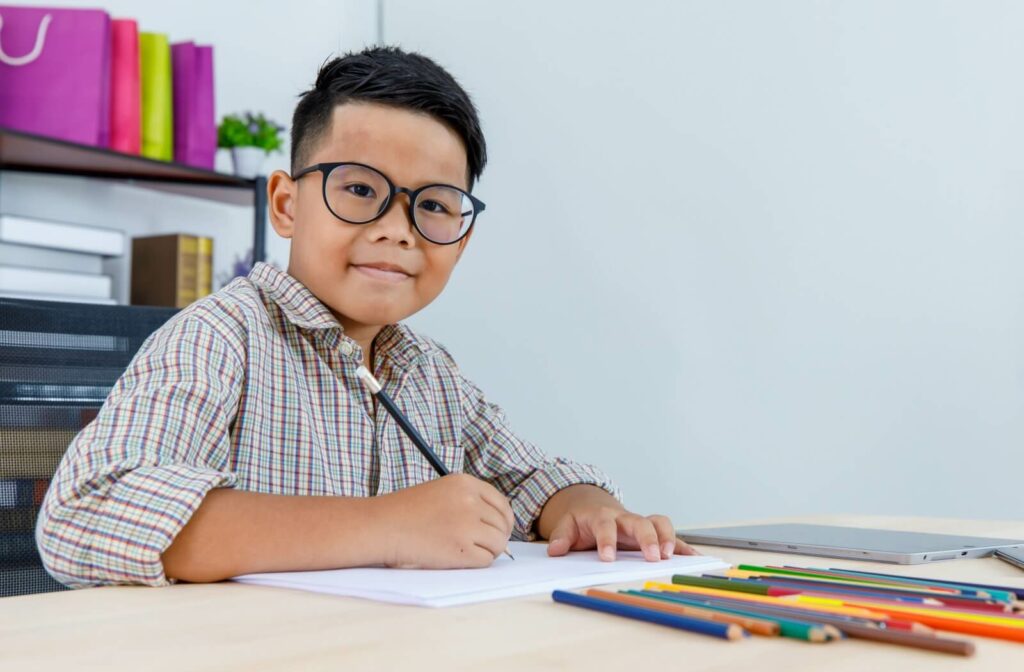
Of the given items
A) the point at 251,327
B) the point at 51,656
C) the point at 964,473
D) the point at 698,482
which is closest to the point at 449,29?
the point at 698,482

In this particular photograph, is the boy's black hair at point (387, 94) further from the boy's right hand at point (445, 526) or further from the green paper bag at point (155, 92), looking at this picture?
the green paper bag at point (155, 92)

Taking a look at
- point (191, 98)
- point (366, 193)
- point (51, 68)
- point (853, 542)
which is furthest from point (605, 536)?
point (191, 98)

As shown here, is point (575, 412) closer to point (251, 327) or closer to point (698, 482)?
point (698, 482)

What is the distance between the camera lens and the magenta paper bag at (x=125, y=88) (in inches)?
85.1

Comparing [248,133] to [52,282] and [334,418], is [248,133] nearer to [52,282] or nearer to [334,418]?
[52,282]

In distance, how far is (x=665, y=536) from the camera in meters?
0.89

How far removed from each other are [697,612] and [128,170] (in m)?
2.06

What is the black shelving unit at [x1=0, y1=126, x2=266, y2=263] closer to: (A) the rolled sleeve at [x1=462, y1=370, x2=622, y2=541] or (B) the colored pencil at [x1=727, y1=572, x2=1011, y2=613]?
(A) the rolled sleeve at [x1=462, y1=370, x2=622, y2=541]

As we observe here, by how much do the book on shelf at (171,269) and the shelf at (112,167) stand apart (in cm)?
14

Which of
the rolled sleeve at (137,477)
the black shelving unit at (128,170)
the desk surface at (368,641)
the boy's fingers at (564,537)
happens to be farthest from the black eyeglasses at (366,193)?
the black shelving unit at (128,170)

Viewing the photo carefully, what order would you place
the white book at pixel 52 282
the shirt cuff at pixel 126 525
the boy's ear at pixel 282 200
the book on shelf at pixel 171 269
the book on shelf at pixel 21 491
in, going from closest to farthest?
the shirt cuff at pixel 126 525 → the book on shelf at pixel 21 491 → the boy's ear at pixel 282 200 → the white book at pixel 52 282 → the book on shelf at pixel 171 269

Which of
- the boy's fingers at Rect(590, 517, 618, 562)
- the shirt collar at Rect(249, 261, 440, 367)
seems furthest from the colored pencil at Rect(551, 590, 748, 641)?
the shirt collar at Rect(249, 261, 440, 367)

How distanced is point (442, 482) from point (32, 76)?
1.66 meters

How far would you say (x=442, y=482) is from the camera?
0.82m
